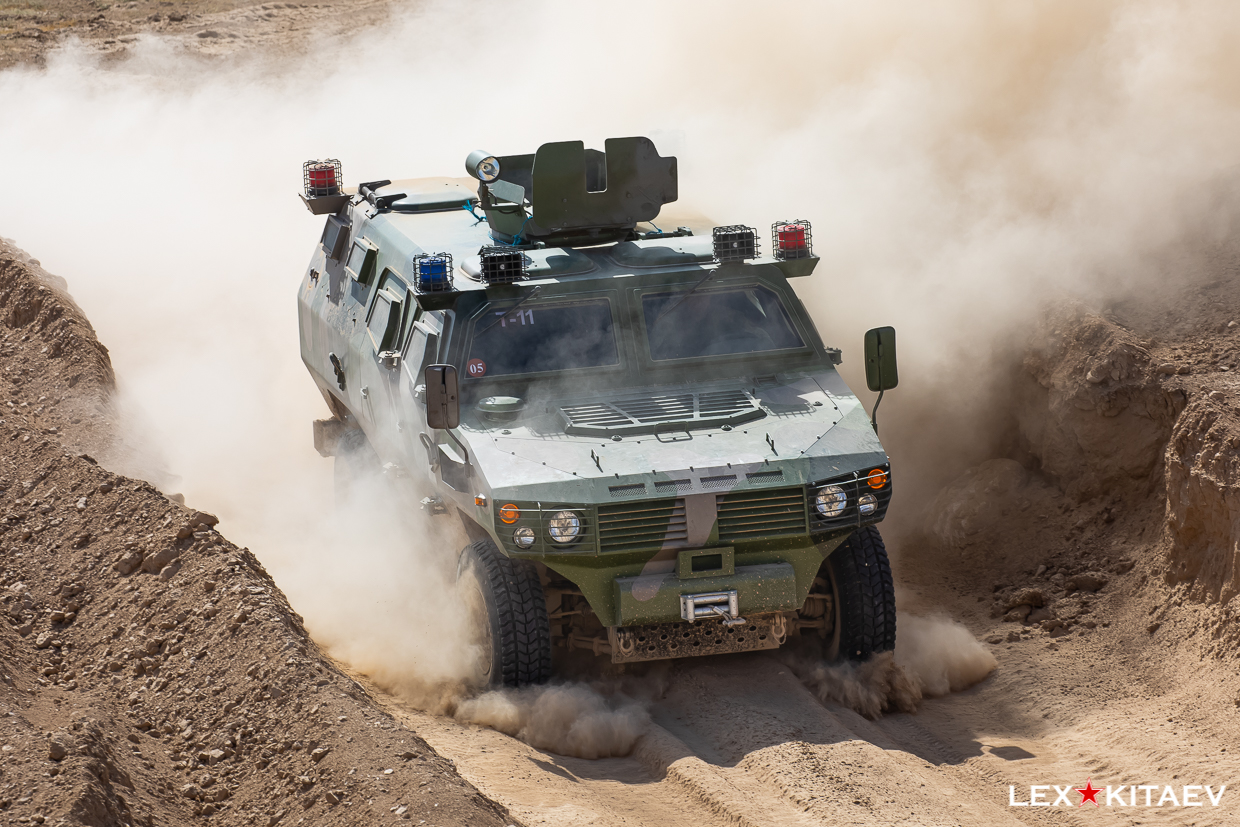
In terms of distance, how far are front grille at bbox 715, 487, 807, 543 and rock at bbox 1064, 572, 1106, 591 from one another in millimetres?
2590

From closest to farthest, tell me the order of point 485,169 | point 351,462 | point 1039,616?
point 1039,616 → point 485,169 → point 351,462

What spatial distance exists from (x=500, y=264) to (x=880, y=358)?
2229 millimetres

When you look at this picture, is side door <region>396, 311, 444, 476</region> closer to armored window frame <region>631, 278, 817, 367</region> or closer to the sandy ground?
armored window frame <region>631, 278, 817, 367</region>

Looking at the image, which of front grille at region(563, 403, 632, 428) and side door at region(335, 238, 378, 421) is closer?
front grille at region(563, 403, 632, 428)

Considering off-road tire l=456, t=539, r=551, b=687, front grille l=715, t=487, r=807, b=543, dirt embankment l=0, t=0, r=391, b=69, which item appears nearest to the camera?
front grille l=715, t=487, r=807, b=543

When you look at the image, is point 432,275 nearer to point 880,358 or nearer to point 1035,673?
point 880,358

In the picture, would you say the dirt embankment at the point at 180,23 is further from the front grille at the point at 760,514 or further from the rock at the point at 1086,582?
the front grille at the point at 760,514

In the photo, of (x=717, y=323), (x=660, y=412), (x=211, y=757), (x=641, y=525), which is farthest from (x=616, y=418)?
(x=211, y=757)

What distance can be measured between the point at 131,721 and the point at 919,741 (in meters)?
3.81

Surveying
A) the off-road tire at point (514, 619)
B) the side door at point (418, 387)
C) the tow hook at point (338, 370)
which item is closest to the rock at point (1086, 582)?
the off-road tire at point (514, 619)

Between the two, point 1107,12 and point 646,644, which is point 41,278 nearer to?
point 646,644

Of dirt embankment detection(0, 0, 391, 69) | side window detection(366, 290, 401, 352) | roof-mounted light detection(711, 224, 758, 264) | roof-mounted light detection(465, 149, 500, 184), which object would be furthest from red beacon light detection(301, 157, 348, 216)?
dirt embankment detection(0, 0, 391, 69)

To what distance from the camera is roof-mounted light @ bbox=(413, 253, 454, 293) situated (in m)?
8.66

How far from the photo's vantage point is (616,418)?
828 cm
